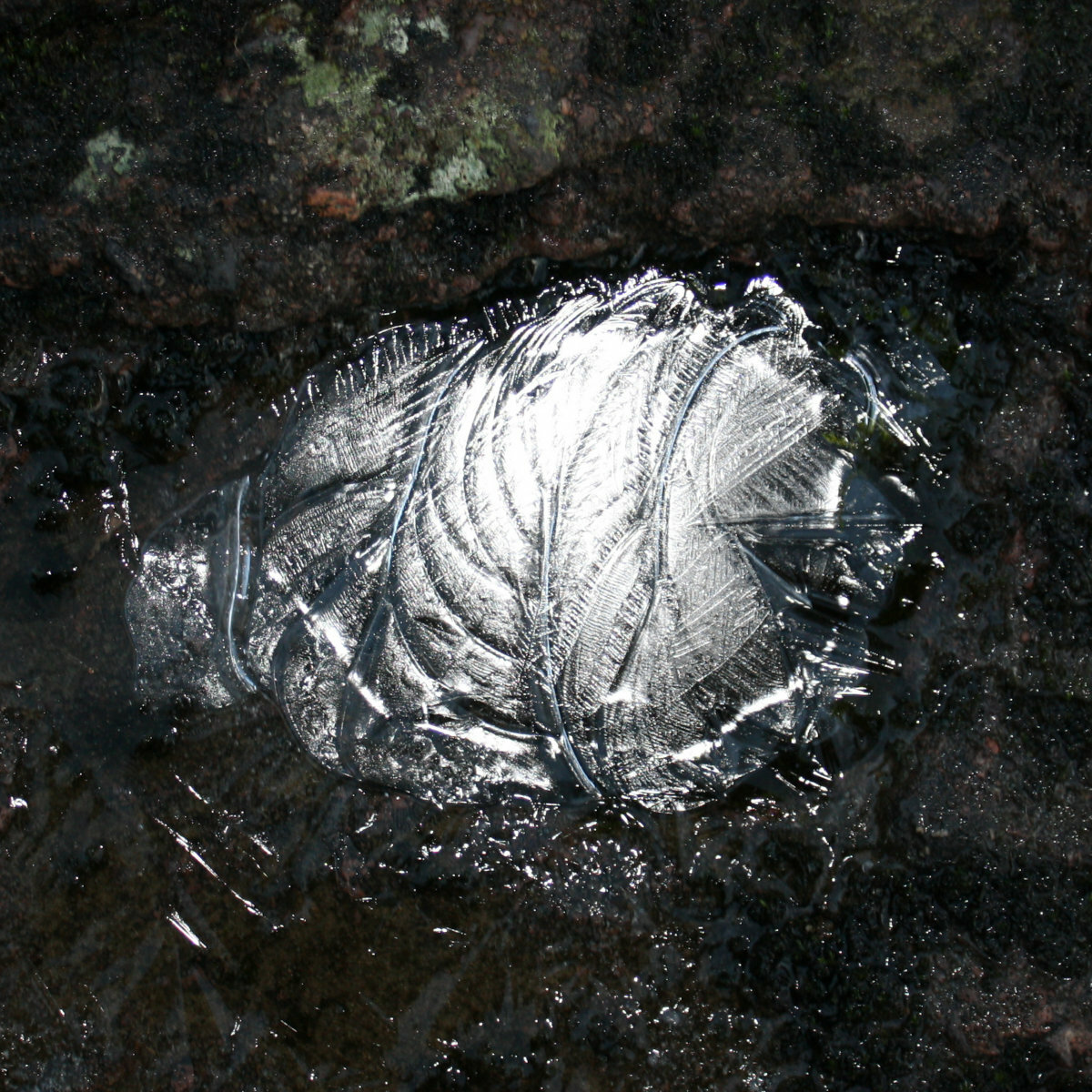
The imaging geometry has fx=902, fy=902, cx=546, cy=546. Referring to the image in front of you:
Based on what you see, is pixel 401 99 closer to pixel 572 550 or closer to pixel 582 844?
pixel 572 550

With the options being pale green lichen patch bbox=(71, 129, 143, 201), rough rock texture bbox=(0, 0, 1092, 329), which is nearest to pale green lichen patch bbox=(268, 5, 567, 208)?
rough rock texture bbox=(0, 0, 1092, 329)

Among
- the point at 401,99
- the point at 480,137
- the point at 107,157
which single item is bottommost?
the point at 480,137

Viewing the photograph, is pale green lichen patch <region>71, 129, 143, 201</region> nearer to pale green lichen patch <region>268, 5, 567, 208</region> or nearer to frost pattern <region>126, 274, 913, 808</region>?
pale green lichen patch <region>268, 5, 567, 208</region>

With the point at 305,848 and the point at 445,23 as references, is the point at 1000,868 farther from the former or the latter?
the point at 445,23

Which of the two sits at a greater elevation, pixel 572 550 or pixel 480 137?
pixel 480 137

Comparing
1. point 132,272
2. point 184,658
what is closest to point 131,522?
point 184,658

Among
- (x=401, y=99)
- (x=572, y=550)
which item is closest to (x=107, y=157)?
(x=401, y=99)
